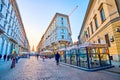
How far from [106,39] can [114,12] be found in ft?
12.7

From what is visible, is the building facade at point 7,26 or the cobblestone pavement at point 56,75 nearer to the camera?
the cobblestone pavement at point 56,75

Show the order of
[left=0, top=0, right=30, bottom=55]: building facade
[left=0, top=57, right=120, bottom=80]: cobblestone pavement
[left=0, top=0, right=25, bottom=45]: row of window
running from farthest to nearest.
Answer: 1. [left=0, top=0, right=25, bottom=45]: row of window
2. [left=0, top=0, right=30, bottom=55]: building facade
3. [left=0, top=57, right=120, bottom=80]: cobblestone pavement

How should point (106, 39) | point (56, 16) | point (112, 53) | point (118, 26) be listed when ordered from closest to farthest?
point (118, 26), point (112, 53), point (106, 39), point (56, 16)

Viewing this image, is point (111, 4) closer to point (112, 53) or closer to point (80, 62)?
point (112, 53)

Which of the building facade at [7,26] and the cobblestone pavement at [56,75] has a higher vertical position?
the building facade at [7,26]

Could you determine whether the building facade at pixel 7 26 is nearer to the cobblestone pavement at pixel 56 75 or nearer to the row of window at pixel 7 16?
the row of window at pixel 7 16

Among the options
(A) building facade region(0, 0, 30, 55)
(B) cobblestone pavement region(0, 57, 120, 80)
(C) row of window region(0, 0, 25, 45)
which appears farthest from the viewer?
(C) row of window region(0, 0, 25, 45)

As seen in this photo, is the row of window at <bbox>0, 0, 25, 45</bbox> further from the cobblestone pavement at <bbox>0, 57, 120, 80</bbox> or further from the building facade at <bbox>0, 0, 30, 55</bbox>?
the cobblestone pavement at <bbox>0, 57, 120, 80</bbox>

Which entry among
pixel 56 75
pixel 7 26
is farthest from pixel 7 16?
pixel 56 75

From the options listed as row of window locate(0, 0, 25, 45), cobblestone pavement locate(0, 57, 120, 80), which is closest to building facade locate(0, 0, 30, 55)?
row of window locate(0, 0, 25, 45)

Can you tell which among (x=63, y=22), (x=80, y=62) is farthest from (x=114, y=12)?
(x=63, y=22)

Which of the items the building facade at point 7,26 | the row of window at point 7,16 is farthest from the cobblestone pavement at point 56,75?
the row of window at point 7,16

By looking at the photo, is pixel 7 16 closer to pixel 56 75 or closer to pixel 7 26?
pixel 7 26

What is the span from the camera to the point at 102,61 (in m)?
10.6
